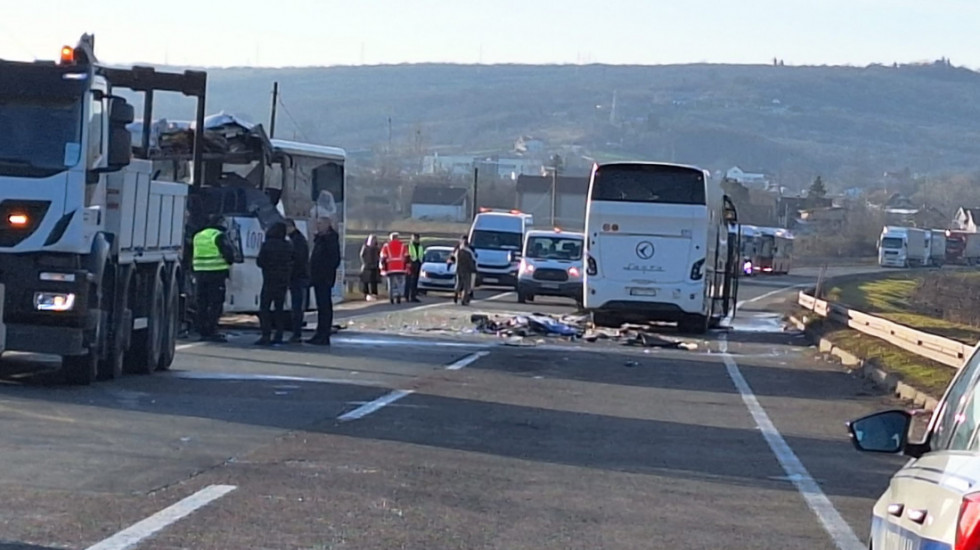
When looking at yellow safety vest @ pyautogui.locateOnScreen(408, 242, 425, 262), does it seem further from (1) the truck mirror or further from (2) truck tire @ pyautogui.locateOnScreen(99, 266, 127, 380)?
(1) the truck mirror

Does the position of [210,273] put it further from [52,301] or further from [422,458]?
[422,458]

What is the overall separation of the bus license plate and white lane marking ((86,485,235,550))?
21.1 m

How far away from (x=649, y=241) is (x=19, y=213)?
17270 millimetres

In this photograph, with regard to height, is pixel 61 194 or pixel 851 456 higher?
pixel 61 194

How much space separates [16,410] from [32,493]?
13.8 feet

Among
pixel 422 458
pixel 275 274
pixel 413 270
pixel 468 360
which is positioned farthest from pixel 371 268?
pixel 422 458

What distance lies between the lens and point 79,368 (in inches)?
624

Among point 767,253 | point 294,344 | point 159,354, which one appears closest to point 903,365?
point 294,344

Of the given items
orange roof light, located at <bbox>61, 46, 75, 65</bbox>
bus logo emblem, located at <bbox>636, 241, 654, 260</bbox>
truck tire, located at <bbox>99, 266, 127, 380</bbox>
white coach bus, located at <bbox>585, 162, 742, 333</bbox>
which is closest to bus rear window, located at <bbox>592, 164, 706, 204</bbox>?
white coach bus, located at <bbox>585, 162, 742, 333</bbox>

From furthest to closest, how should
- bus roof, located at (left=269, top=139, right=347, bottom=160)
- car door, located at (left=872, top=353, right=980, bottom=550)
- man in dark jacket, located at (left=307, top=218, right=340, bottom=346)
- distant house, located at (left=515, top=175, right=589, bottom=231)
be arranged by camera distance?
1. distant house, located at (left=515, top=175, right=589, bottom=231)
2. bus roof, located at (left=269, top=139, right=347, bottom=160)
3. man in dark jacket, located at (left=307, top=218, right=340, bottom=346)
4. car door, located at (left=872, top=353, right=980, bottom=550)

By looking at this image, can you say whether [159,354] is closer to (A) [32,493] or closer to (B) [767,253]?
(A) [32,493]

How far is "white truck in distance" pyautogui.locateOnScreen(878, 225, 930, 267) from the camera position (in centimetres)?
11281

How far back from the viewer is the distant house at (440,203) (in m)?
117

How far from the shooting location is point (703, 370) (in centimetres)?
2297
